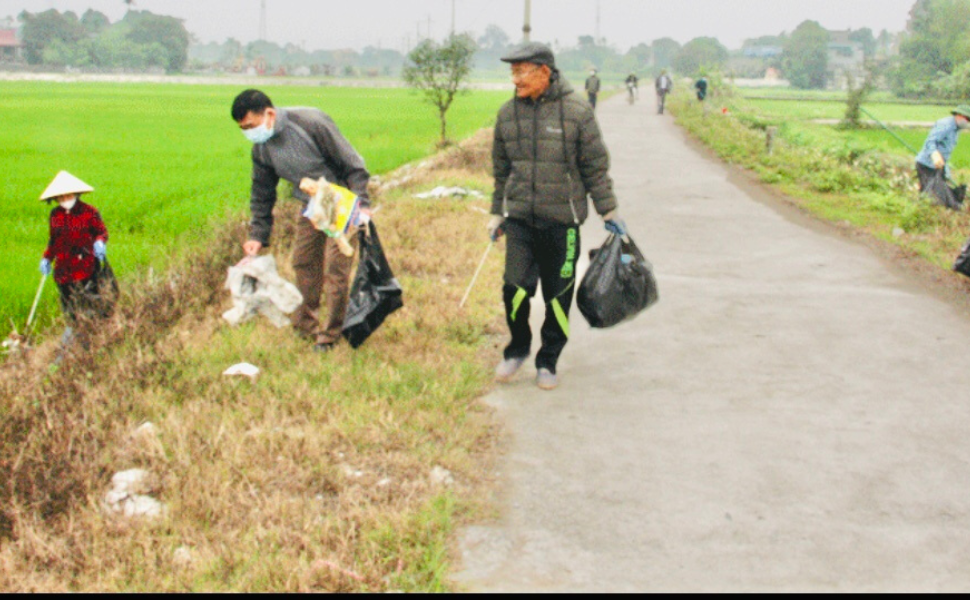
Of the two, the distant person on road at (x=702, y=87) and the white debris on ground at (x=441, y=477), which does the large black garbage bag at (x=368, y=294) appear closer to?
the white debris on ground at (x=441, y=477)

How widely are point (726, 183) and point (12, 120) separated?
64.8 feet

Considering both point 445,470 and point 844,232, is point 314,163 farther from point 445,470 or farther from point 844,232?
point 844,232

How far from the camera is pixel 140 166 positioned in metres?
16.3

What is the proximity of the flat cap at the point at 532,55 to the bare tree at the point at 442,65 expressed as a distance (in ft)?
51.9

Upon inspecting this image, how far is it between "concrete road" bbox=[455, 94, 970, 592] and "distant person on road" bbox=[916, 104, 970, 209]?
2930mm

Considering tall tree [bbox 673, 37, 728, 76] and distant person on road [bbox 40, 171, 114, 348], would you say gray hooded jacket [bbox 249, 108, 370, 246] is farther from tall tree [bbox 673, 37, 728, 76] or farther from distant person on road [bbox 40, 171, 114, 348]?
tall tree [bbox 673, 37, 728, 76]

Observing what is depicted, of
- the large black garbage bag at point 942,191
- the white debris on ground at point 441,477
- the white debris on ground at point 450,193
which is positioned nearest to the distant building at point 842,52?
the large black garbage bag at point 942,191

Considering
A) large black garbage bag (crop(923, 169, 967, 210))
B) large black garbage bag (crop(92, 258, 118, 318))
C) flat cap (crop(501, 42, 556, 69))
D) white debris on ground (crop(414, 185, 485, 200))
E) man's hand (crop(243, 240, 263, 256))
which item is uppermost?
flat cap (crop(501, 42, 556, 69))

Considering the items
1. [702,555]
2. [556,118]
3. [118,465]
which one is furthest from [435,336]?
[702,555]

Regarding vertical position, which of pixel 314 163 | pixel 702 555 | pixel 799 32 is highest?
pixel 799 32

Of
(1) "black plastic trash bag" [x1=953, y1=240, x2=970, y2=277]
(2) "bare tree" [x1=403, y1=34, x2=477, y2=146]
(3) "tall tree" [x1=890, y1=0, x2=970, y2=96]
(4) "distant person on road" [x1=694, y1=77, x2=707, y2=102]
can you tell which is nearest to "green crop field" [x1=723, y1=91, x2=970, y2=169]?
(4) "distant person on road" [x1=694, y1=77, x2=707, y2=102]

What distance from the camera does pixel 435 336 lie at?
20.5ft

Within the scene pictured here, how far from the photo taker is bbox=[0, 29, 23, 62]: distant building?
10806cm

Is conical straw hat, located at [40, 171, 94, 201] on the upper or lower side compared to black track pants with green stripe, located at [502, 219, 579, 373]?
upper
